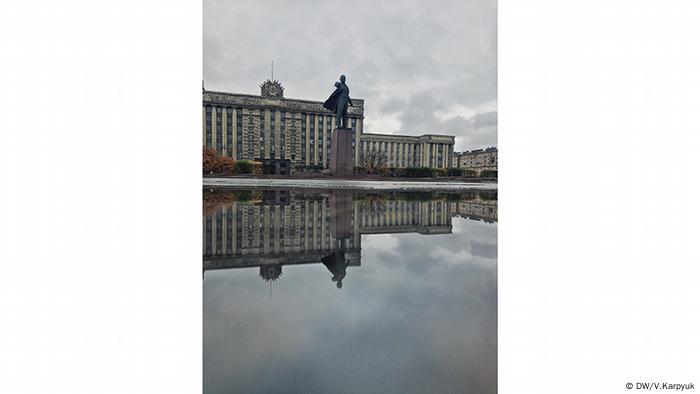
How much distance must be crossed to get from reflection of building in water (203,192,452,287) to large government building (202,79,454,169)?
3392 cm

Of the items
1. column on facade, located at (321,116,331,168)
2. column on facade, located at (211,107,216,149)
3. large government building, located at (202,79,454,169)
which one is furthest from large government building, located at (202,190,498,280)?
column on facade, located at (321,116,331,168)

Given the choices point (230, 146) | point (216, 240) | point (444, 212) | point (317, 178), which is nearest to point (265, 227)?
point (216, 240)

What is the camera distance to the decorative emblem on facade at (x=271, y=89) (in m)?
40.4

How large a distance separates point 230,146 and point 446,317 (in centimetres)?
4116

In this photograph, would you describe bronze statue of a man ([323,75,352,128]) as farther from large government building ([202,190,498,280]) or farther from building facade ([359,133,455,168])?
building facade ([359,133,455,168])

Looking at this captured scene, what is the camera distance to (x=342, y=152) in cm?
1160

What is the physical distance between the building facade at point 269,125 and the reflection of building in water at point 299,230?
34.7 metres

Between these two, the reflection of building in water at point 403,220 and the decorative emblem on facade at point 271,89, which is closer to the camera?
the reflection of building in water at point 403,220

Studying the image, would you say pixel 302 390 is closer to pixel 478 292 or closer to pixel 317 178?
pixel 478 292

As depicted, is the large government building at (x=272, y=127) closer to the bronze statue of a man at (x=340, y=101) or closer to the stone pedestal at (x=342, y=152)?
the bronze statue of a man at (x=340, y=101)

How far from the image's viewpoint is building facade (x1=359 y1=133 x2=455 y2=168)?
48.5m

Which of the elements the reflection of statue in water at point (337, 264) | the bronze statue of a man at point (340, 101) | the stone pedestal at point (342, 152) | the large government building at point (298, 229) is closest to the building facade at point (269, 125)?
the bronze statue of a man at point (340, 101)

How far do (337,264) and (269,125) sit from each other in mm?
40588

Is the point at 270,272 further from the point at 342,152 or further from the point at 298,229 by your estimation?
the point at 342,152
